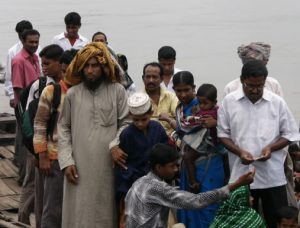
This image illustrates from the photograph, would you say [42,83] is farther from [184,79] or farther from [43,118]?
[184,79]

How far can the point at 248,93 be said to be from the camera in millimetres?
5031

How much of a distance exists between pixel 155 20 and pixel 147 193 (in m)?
19.7

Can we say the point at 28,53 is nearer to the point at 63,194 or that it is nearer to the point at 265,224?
the point at 63,194

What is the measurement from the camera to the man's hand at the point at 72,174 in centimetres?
514

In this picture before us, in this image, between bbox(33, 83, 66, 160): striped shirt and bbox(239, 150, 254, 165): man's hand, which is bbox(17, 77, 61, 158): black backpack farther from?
bbox(239, 150, 254, 165): man's hand

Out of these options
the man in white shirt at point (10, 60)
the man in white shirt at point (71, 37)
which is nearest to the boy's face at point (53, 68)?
the man in white shirt at point (10, 60)

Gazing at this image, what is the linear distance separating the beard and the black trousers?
1.08 metres

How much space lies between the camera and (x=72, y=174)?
5.14 m

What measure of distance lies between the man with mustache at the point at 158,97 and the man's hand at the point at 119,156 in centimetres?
75

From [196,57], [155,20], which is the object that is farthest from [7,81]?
[155,20]

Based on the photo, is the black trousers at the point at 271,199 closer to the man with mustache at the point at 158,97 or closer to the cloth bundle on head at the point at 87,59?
the man with mustache at the point at 158,97

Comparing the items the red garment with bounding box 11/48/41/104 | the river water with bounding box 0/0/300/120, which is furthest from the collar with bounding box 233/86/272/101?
the river water with bounding box 0/0/300/120

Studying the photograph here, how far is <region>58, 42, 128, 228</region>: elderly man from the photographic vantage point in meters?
5.14

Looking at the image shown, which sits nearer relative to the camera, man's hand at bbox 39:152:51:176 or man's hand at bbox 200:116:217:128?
man's hand at bbox 200:116:217:128
